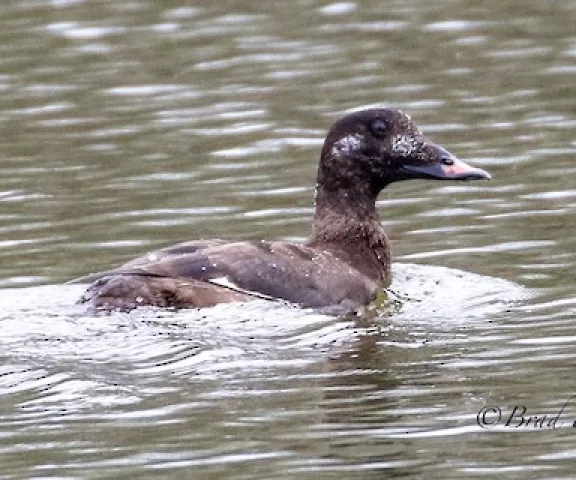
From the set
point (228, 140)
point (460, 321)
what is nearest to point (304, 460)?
point (460, 321)

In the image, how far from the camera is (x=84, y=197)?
43.8ft

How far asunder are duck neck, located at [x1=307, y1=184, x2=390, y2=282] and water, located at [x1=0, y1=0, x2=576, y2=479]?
0.59ft

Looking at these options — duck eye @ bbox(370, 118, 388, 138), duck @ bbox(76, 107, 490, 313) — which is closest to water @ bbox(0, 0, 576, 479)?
duck @ bbox(76, 107, 490, 313)

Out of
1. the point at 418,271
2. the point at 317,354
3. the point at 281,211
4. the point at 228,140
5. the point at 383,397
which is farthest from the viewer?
the point at 228,140

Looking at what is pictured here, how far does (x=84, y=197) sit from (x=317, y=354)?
13.6ft

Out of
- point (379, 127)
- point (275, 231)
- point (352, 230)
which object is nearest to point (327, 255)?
point (352, 230)

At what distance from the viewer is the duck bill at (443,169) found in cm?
1157

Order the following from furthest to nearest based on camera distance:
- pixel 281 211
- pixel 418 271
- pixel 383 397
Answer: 1. pixel 281 211
2. pixel 418 271
3. pixel 383 397

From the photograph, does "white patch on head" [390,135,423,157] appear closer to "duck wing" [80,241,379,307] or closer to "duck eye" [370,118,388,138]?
"duck eye" [370,118,388,138]

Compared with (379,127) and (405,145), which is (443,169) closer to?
(405,145)

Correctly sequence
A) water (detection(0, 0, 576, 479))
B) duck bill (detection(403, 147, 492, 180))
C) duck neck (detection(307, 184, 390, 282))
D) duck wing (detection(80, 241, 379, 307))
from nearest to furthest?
water (detection(0, 0, 576, 479)), duck wing (detection(80, 241, 379, 307)), duck neck (detection(307, 184, 390, 282)), duck bill (detection(403, 147, 492, 180))

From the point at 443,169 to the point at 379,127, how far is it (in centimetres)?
46

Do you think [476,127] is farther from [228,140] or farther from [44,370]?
[44,370]

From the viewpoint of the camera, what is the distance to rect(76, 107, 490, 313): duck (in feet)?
33.7
